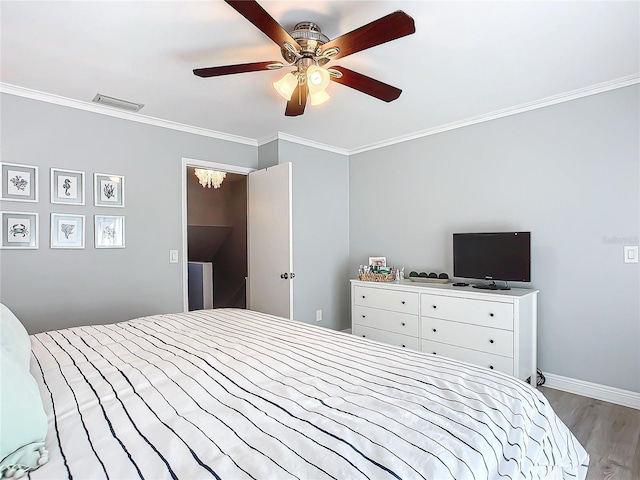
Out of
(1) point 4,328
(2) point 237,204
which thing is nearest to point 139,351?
(1) point 4,328

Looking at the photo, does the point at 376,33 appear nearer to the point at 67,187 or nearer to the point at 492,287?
the point at 492,287

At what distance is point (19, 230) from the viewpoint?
2.69 meters

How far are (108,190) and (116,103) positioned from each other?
28.7 inches

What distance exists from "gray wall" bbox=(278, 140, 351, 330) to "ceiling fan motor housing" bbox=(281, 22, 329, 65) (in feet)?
6.50

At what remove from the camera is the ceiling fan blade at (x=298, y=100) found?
2.22 meters

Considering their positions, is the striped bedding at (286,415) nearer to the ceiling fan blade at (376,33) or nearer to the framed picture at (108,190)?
the ceiling fan blade at (376,33)

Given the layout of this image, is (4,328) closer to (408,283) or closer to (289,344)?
(289,344)

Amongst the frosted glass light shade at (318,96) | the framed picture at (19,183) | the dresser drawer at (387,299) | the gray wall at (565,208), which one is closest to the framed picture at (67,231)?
the framed picture at (19,183)

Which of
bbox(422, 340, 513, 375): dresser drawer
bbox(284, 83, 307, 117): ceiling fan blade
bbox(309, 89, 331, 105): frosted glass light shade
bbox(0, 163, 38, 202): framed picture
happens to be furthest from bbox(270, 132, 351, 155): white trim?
bbox(422, 340, 513, 375): dresser drawer

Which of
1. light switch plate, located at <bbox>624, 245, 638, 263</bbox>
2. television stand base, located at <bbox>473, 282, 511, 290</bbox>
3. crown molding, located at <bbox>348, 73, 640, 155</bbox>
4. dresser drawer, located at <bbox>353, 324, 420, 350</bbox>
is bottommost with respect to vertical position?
dresser drawer, located at <bbox>353, 324, 420, 350</bbox>

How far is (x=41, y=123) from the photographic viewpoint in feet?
9.21

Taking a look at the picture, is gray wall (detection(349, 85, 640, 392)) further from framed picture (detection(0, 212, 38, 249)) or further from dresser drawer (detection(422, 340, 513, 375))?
framed picture (detection(0, 212, 38, 249))

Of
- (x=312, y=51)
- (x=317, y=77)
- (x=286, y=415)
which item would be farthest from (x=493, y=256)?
(x=286, y=415)

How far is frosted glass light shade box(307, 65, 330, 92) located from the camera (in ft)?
6.43
